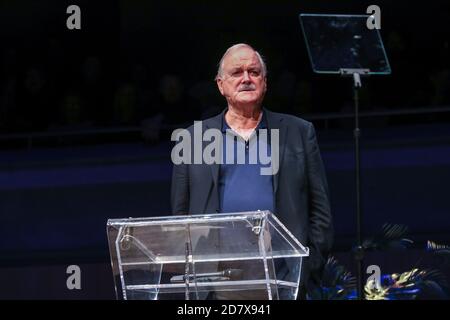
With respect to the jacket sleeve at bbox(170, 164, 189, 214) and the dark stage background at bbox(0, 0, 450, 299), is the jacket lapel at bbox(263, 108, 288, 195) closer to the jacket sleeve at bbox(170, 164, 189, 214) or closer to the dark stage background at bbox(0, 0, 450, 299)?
the jacket sleeve at bbox(170, 164, 189, 214)

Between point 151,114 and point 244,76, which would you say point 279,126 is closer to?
point 244,76

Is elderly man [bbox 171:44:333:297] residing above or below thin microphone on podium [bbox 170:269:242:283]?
above

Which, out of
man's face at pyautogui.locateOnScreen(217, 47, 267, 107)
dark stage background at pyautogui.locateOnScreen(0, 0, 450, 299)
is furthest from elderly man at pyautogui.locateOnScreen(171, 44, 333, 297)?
dark stage background at pyautogui.locateOnScreen(0, 0, 450, 299)

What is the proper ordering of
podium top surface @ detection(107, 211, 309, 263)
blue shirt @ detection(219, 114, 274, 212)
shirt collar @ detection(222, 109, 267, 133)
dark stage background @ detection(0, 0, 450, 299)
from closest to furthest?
podium top surface @ detection(107, 211, 309, 263)
blue shirt @ detection(219, 114, 274, 212)
shirt collar @ detection(222, 109, 267, 133)
dark stage background @ detection(0, 0, 450, 299)

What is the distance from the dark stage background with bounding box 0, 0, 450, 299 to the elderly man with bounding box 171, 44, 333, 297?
7.58ft

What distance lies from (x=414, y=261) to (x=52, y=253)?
1.92 meters

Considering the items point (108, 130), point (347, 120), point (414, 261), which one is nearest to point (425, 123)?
point (347, 120)

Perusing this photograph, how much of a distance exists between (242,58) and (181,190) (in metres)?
0.43

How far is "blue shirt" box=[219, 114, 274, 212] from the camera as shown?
3312 millimetres

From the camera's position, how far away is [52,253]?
248 inches

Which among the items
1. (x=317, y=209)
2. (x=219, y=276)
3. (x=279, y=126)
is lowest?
(x=219, y=276)

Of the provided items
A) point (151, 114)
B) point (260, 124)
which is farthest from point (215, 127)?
point (151, 114)

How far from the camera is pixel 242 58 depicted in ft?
10.9
